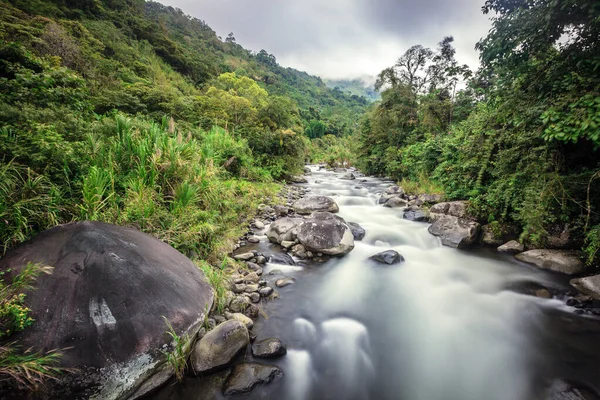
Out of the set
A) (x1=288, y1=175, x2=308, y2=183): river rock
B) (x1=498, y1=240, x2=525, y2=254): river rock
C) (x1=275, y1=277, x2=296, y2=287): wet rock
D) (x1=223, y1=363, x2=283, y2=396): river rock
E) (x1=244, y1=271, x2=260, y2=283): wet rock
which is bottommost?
(x1=223, y1=363, x2=283, y2=396): river rock

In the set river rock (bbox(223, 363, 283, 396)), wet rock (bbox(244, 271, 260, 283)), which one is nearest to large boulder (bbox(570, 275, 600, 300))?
river rock (bbox(223, 363, 283, 396))

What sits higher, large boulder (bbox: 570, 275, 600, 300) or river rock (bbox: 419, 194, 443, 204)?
river rock (bbox: 419, 194, 443, 204)

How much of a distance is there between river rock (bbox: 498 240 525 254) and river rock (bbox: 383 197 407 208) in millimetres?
4077

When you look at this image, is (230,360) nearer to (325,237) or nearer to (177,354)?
(177,354)

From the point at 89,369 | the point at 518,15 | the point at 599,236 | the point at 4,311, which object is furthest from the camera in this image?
the point at 518,15

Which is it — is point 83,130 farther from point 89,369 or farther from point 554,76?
point 554,76

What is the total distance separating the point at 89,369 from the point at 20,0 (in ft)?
82.7

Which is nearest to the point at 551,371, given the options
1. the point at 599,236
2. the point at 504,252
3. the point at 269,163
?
the point at 599,236

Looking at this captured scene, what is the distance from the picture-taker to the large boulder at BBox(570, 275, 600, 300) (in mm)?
4168

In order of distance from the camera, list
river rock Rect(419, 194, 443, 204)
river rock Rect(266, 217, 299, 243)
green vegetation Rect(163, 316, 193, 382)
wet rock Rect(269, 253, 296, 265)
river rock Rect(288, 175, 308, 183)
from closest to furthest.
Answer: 1. green vegetation Rect(163, 316, 193, 382)
2. wet rock Rect(269, 253, 296, 265)
3. river rock Rect(266, 217, 299, 243)
4. river rock Rect(419, 194, 443, 204)
5. river rock Rect(288, 175, 308, 183)

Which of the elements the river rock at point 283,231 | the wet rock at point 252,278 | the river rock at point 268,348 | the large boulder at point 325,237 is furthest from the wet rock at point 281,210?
the river rock at point 268,348

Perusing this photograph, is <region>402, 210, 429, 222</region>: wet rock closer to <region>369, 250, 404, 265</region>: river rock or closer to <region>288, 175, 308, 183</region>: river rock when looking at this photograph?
<region>369, 250, 404, 265</region>: river rock

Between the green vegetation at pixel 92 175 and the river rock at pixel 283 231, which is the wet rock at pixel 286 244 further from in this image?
the green vegetation at pixel 92 175

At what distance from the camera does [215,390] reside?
261 cm
